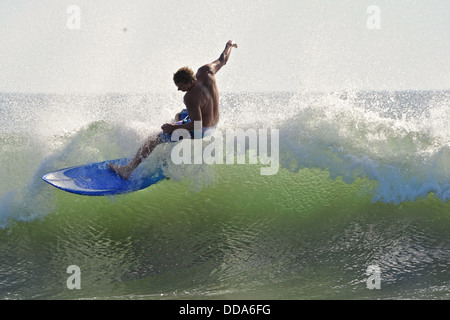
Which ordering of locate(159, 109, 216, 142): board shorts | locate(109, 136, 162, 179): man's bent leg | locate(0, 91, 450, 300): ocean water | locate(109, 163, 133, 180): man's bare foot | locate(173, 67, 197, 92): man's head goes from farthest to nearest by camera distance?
locate(109, 163, 133, 180): man's bare foot < locate(109, 136, 162, 179): man's bent leg < locate(159, 109, 216, 142): board shorts < locate(173, 67, 197, 92): man's head < locate(0, 91, 450, 300): ocean water

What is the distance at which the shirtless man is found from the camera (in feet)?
17.1

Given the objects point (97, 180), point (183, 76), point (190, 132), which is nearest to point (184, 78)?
point (183, 76)

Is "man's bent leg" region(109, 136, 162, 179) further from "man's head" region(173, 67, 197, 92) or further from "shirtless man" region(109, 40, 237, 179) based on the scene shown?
"man's head" region(173, 67, 197, 92)

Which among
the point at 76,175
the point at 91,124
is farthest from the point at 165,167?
the point at 91,124

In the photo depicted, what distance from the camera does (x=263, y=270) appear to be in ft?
14.4

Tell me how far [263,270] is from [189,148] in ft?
7.62

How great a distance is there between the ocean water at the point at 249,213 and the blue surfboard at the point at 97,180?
0.25 meters

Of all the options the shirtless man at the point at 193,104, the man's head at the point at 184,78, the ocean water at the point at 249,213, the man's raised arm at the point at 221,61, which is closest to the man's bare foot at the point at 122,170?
the shirtless man at the point at 193,104

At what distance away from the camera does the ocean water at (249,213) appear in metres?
4.19

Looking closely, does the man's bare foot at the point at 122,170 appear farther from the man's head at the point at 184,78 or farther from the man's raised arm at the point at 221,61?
the man's raised arm at the point at 221,61

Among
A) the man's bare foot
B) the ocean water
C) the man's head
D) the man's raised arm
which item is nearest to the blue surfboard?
the man's bare foot

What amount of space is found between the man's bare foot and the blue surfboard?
0.04m

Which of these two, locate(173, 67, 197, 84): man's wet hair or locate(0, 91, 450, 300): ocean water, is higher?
locate(173, 67, 197, 84): man's wet hair
